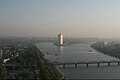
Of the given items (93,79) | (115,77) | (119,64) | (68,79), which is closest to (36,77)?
(68,79)

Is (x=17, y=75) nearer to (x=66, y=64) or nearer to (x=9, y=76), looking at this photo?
(x=9, y=76)

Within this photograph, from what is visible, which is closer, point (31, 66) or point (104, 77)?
point (104, 77)

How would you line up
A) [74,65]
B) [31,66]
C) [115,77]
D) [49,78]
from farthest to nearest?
[74,65] → [31,66] → [115,77] → [49,78]

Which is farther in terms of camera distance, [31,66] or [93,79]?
[31,66]

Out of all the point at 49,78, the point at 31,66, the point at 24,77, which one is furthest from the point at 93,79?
the point at 31,66

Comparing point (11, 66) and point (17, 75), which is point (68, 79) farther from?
point (11, 66)

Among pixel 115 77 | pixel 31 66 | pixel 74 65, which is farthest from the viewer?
pixel 74 65

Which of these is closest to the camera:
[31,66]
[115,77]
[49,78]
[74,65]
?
[49,78]
